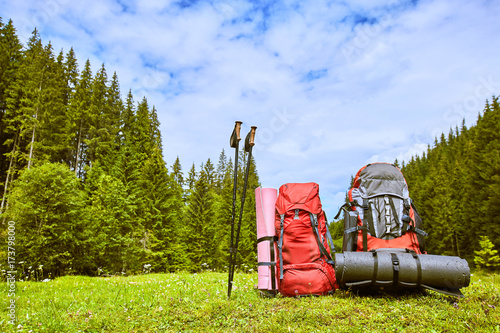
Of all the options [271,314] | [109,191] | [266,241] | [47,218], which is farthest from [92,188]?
[271,314]

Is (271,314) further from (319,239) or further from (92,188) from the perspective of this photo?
(92,188)

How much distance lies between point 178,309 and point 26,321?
8.00 ft

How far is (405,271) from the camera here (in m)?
5.09

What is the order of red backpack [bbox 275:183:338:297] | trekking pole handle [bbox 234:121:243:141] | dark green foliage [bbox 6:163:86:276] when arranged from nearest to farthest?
red backpack [bbox 275:183:338:297] → trekking pole handle [bbox 234:121:243:141] → dark green foliage [bbox 6:163:86:276]

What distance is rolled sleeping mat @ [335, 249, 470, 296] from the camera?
16.5ft

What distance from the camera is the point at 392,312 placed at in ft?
15.0

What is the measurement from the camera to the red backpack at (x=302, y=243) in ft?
19.0

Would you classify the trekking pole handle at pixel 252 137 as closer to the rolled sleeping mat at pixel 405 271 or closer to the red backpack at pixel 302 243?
the red backpack at pixel 302 243

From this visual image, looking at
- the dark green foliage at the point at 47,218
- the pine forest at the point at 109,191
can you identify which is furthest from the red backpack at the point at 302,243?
the dark green foliage at the point at 47,218

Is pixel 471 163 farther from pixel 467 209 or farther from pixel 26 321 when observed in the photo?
pixel 26 321

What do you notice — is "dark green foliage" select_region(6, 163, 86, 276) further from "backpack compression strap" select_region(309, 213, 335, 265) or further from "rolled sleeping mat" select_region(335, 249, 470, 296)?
"rolled sleeping mat" select_region(335, 249, 470, 296)

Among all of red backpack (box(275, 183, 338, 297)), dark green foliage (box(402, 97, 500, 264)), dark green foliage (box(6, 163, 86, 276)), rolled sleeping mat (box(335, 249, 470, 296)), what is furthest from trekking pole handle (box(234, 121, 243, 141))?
dark green foliage (box(402, 97, 500, 264))

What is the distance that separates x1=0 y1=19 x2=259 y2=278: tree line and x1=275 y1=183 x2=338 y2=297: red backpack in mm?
8135

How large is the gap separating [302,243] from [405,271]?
1.89m
